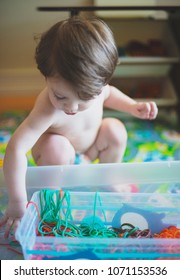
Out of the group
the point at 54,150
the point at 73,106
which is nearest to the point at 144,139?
the point at 54,150

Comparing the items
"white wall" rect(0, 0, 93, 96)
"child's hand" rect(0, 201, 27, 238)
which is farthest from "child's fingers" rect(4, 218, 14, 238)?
"white wall" rect(0, 0, 93, 96)

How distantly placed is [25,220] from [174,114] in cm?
93

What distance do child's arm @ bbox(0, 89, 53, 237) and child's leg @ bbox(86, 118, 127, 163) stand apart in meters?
0.21

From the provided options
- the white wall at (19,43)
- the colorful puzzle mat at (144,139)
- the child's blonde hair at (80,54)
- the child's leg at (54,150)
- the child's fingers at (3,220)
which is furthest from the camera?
the white wall at (19,43)

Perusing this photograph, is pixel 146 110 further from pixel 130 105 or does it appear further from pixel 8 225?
pixel 8 225

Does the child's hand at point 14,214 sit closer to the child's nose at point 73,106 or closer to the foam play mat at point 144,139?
the child's nose at point 73,106

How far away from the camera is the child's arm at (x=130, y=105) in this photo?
2.33ft

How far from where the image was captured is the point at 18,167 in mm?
592

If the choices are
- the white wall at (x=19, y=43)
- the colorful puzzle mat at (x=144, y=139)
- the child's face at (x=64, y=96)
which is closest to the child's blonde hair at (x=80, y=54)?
the child's face at (x=64, y=96)

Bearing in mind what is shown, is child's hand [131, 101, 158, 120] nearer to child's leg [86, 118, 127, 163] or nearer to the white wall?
child's leg [86, 118, 127, 163]

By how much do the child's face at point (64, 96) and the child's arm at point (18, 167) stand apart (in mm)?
60

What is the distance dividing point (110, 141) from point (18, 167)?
0.87ft

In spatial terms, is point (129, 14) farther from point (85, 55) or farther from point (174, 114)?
point (85, 55)

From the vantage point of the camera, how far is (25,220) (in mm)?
527
